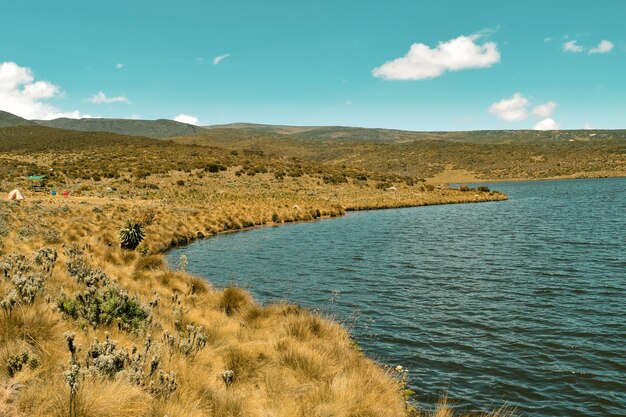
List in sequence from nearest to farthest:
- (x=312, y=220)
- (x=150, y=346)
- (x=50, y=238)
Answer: (x=150, y=346) < (x=50, y=238) < (x=312, y=220)

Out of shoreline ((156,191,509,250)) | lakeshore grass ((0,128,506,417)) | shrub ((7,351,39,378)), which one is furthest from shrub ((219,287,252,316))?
shoreline ((156,191,509,250))

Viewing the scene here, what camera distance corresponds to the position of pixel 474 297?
608 inches

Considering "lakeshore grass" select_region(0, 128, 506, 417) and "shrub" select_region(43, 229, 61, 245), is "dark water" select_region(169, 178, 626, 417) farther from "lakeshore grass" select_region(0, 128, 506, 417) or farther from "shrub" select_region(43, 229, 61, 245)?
"shrub" select_region(43, 229, 61, 245)

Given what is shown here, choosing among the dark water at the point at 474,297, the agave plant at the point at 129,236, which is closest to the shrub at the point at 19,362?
the dark water at the point at 474,297

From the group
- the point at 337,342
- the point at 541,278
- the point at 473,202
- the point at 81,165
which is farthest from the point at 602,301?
the point at 81,165

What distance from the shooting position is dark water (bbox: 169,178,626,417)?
9266mm

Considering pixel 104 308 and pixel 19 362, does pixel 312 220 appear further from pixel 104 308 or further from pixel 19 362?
pixel 19 362

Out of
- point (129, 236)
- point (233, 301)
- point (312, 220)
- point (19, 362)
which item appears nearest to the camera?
point (19, 362)

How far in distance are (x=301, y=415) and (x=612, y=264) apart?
18.6m

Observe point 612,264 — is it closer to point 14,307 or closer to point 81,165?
point 14,307

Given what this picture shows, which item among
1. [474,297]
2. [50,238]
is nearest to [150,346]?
[474,297]

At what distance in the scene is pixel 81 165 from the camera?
2751 inches

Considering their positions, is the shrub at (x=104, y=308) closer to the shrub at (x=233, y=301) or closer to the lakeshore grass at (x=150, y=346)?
the lakeshore grass at (x=150, y=346)

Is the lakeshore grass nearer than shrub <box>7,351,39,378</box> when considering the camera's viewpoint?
Yes
